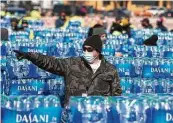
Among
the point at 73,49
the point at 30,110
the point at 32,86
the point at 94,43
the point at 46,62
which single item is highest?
the point at 94,43

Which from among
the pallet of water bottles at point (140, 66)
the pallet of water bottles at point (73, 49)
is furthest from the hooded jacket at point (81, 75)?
the pallet of water bottles at point (73, 49)

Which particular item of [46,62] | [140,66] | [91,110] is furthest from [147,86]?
[91,110]

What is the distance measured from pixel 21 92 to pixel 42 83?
40 centimetres

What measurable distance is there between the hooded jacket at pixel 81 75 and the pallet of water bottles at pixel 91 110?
31.5 inches

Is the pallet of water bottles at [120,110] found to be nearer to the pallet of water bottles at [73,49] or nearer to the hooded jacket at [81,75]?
the hooded jacket at [81,75]

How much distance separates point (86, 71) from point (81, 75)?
0.07m

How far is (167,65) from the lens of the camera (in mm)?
11164

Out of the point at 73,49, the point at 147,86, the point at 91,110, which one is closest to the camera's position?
the point at 91,110

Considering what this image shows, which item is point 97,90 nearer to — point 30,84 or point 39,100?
point 39,100

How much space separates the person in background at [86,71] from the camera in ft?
24.1

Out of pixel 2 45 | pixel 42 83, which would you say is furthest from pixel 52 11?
pixel 42 83

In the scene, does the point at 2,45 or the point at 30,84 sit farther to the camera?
the point at 2,45

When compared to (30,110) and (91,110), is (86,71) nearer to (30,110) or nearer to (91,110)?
(91,110)

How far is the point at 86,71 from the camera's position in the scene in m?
7.37
